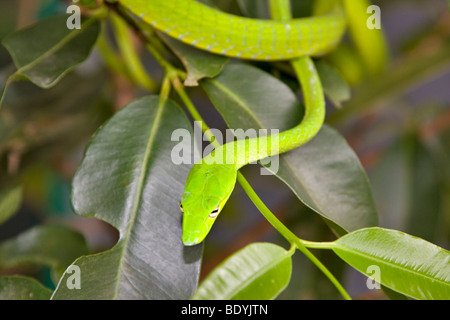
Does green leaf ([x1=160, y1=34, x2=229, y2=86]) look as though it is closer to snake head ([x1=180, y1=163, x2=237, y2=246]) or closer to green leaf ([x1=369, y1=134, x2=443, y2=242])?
snake head ([x1=180, y1=163, x2=237, y2=246])

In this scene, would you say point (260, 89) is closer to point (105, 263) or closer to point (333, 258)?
point (105, 263)

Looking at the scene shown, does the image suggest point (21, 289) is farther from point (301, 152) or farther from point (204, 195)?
point (301, 152)

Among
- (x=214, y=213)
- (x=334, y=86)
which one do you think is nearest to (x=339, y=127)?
(x=334, y=86)

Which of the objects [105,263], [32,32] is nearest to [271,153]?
[105,263]

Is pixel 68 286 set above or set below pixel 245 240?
above

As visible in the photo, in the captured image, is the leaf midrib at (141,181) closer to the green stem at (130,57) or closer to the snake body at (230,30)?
the snake body at (230,30)

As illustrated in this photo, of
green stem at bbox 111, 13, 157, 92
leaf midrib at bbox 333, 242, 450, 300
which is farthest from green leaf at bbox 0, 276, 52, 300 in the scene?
green stem at bbox 111, 13, 157, 92
